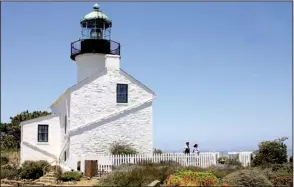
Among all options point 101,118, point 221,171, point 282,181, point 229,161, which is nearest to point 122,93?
point 101,118

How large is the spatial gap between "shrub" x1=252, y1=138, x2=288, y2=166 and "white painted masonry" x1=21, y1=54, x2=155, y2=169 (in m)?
6.32

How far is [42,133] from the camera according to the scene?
90.4ft

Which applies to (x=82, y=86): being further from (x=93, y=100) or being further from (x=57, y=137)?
(x=57, y=137)

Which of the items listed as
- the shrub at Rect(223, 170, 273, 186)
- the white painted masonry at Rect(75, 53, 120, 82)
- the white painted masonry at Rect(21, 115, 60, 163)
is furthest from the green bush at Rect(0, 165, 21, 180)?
the shrub at Rect(223, 170, 273, 186)

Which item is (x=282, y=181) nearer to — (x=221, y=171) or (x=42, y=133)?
(x=221, y=171)

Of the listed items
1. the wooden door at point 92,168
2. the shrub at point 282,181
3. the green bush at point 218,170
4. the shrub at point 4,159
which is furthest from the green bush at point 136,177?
the shrub at point 4,159

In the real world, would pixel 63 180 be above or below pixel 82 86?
below

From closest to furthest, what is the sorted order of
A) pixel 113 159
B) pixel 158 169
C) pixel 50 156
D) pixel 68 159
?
1. pixel 158 169
2. pixel 113 159
3. pixel 68 159
4. pixel 50 156

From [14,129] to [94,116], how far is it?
1819 cm

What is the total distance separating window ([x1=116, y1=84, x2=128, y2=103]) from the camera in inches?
1023

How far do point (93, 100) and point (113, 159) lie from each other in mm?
4580

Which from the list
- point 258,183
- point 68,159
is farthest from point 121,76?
point 258,183

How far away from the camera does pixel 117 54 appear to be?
1101 inches

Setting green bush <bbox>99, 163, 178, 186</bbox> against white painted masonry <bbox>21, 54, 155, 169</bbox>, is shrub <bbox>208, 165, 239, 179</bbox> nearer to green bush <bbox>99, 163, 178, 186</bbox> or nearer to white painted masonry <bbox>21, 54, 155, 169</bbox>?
green bush <bbox>99, 163, 178, 186</bbox>
